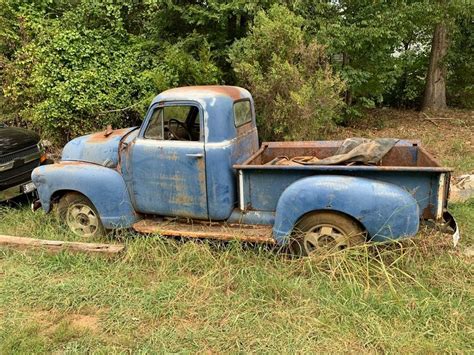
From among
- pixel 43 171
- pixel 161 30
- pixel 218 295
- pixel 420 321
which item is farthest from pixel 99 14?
pixel 420 321

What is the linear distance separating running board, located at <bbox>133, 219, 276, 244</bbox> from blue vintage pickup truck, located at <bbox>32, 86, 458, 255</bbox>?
0.01m

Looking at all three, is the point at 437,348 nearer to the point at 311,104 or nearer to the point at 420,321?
the point at 420,321

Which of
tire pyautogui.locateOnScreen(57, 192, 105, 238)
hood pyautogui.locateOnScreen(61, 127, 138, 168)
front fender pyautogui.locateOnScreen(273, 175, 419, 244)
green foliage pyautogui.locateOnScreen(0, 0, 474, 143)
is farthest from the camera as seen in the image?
A: green foliage pyautogui.locateOnScreen(0, 0, 474, 143)

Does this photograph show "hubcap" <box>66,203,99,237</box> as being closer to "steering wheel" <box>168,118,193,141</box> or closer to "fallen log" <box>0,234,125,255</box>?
"fallen log" <box>0,234,125,255</box>

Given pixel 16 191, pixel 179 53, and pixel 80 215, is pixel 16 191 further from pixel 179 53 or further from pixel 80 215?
pixel 179 53

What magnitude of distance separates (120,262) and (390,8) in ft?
25.1

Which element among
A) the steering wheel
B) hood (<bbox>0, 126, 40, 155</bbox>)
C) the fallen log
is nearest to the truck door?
the steering wheel

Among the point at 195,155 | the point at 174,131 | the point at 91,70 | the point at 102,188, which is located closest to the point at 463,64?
the point at 91,70

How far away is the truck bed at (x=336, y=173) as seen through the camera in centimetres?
381

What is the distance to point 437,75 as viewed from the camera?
38.6ft

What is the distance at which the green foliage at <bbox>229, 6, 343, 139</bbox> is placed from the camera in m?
6.73

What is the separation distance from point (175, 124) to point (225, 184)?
95 cm

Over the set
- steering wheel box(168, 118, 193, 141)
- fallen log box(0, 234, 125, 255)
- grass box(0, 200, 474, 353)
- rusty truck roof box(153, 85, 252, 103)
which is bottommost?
grass box(0, 200, 474, 353)

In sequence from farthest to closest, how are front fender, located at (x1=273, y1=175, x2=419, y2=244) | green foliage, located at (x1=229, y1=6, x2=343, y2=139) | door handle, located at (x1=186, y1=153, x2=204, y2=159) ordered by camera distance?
green foliage, located at (x1=229, y1=6, x2=343, y2=139), door handle, located at (x1=186, y1=153, x2=204, y2=159), front fender, located at (x1=273, y1=175, x2=419, y2=244)
